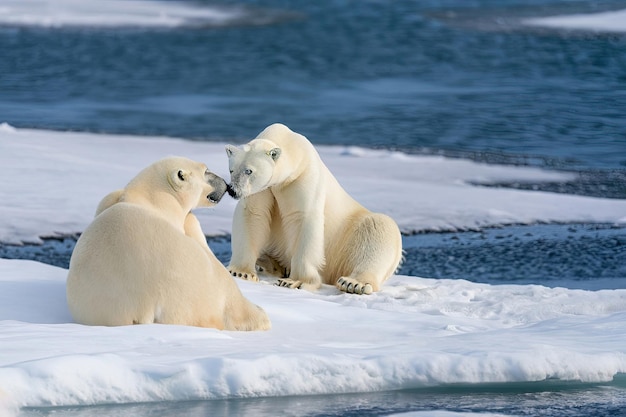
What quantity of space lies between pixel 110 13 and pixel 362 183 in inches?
581

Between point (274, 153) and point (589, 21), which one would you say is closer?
point (274, 153)

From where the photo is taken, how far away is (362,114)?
1361 cm

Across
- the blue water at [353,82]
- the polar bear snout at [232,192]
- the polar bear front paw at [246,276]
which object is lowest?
the blue water at [353,82]

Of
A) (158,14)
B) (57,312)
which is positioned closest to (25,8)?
(158,14)

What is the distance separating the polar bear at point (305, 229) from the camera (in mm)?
5652

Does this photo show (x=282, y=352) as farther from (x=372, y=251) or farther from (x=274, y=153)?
(x=372, y=251)

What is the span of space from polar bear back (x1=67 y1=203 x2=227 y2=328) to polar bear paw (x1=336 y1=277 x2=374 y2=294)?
1534mm

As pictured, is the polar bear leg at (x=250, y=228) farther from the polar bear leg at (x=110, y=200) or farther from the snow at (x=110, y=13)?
the snow at (x=110, y=13)

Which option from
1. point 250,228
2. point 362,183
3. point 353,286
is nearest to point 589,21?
point 362,183

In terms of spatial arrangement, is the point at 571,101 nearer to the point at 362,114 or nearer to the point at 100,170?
the point at 362,114

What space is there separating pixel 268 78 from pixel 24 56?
4.19m

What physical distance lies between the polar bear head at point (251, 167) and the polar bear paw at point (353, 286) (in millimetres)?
593

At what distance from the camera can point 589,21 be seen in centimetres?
2061

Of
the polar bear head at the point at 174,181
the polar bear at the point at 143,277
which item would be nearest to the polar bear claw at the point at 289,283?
the polar bear head at the point at 174,181
